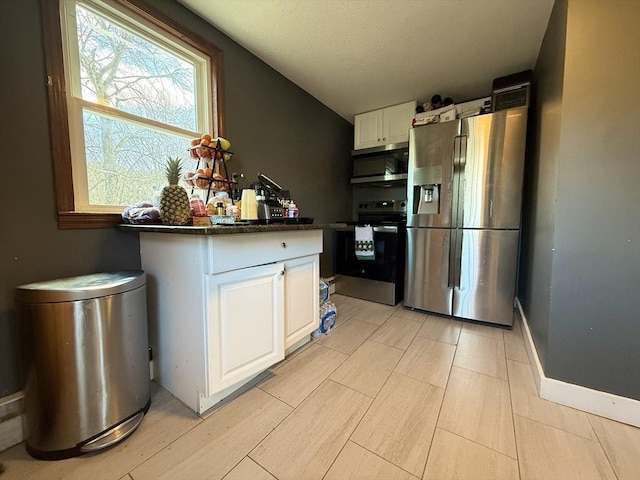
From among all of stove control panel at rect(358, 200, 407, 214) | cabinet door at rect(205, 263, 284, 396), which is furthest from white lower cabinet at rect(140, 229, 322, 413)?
stove control panel at rect(358, 200, 407, 214)

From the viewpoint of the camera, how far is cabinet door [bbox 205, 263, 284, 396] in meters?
1.12

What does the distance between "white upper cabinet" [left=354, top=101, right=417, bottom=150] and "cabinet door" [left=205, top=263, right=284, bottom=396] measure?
226 cm

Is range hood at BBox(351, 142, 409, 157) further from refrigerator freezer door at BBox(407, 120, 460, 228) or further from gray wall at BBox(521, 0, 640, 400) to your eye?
Result: gray wall at BBox(521, 0, 640, 400)

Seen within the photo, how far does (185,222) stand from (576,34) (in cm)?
210

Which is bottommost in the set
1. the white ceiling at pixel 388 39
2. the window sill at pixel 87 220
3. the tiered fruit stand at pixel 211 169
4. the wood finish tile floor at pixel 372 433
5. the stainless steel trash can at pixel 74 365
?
the wood finish tile floor at pixel 372 433

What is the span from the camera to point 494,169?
2043mm

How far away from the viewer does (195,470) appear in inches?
35.3

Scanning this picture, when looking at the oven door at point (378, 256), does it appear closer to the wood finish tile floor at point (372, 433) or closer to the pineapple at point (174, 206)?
the wood finish tile floor at point (372, 433)

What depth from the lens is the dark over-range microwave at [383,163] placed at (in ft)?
9.44

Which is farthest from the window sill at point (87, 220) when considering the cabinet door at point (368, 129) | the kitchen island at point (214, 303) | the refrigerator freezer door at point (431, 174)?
the cabinet door at point (368, 129)

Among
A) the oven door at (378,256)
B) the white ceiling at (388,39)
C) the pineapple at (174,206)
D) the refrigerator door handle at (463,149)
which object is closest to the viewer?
the pineapple at (174,206)

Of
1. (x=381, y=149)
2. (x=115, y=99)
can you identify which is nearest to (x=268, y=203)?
(x=115, y=99)

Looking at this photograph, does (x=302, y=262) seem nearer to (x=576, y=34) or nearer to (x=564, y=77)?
(x=564, y=77)

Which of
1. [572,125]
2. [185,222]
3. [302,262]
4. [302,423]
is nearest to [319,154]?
[302,262]
